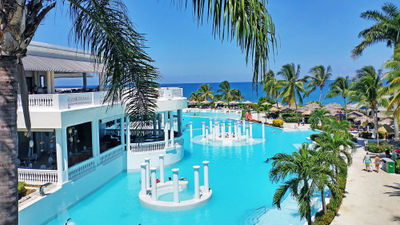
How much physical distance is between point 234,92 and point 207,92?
5955 mm

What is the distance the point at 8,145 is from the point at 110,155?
1498 cm

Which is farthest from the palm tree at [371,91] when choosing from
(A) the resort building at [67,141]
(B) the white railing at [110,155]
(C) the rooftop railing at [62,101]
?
(C) the rooftop railing at [62,101]

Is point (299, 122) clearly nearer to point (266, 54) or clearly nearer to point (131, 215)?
point (131, 215)

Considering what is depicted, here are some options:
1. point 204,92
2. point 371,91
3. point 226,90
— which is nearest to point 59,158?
point 371,91

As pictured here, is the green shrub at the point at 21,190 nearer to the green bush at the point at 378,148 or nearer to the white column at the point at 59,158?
the white column at the point at 59,158

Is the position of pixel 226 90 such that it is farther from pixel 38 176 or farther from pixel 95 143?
pixel 38 176

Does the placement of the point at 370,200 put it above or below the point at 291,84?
below

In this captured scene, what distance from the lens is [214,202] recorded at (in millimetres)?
14219

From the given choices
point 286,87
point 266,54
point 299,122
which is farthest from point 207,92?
point 266,54

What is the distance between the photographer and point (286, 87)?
46281 millimetres

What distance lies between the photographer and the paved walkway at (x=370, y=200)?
435 inches

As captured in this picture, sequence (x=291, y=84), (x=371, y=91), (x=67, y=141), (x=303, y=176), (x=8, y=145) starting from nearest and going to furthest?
(x=8, y=145), (x=303, y=176), (x=67, y=141), (x=371, y=91), (x=291, y=84)

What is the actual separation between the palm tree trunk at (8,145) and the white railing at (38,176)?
1081 centimetres

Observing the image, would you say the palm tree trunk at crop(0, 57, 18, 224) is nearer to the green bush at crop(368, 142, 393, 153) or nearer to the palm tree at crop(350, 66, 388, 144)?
the green bush at crop(368, 142, 393, 153)
